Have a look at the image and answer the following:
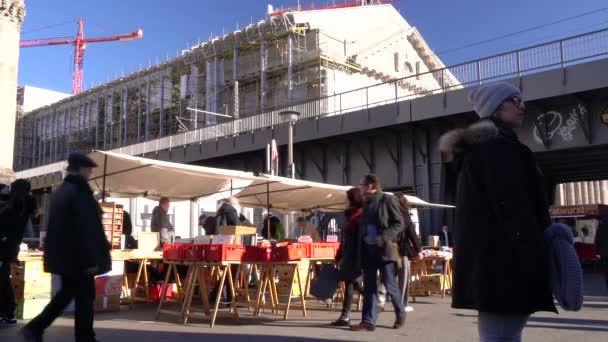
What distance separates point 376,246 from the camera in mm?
7180

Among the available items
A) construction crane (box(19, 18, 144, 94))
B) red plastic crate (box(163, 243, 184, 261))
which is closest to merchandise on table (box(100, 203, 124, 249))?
red plastic crate (box(163, 243, 184, 261))

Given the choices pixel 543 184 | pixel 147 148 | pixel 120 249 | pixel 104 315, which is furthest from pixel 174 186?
pixel 147 148

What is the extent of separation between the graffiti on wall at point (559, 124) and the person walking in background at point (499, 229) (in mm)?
17747

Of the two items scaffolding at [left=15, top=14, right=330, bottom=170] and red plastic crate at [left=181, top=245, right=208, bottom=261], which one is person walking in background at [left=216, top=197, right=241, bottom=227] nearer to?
red plastic crate at [left=181, top=245, right=208, bottom=261]

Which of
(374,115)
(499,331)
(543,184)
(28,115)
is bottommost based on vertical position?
(499,331)

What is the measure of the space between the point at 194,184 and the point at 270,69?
34.7 meters

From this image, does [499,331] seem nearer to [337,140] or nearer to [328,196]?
[328,196]

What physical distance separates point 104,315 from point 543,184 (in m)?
7.86

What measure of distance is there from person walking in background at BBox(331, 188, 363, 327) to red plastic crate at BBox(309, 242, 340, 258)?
731 mm

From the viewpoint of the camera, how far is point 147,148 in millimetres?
34688

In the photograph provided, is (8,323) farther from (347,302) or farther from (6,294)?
(347,302)

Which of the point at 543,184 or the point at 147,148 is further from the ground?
the point at 147,148

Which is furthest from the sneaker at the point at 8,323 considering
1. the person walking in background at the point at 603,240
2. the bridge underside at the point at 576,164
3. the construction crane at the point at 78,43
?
the construction crane at the point at 78,43

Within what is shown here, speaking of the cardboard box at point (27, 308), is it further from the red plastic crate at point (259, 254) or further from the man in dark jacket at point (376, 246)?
the man in dark jacket at point (376, 246)
